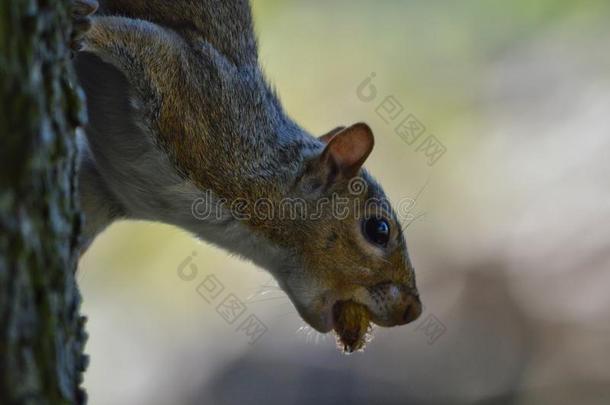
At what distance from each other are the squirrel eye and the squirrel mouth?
310mm

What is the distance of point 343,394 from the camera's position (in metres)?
6.86

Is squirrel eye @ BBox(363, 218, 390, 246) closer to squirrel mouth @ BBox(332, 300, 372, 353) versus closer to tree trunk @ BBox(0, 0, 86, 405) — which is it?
squirrel mouth @ BBox(332, 300, 372, 353)

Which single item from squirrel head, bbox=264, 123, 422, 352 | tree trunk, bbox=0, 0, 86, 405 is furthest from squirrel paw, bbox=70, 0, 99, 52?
squirrel head, bbox=264, 123, 422, 352

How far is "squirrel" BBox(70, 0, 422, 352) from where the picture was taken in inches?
146

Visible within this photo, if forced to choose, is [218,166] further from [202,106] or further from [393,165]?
[393,165]

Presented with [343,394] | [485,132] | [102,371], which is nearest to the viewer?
[343,394]

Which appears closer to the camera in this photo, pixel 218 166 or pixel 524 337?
pixel 218 166

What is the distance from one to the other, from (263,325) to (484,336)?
1781mm

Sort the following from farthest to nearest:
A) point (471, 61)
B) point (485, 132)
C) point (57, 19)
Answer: point (471, 61) < point (485, 132) < point (57, 19)

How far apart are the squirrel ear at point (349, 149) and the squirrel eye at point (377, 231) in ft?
0.74

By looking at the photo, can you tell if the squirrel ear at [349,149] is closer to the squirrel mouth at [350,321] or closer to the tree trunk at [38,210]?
the squirrel mouth at [350,321]

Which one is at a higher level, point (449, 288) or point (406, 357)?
point (449, 288)

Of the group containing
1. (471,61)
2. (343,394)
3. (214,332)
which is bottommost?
(343,394)

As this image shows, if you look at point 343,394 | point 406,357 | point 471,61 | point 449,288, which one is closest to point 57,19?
point 343,394
